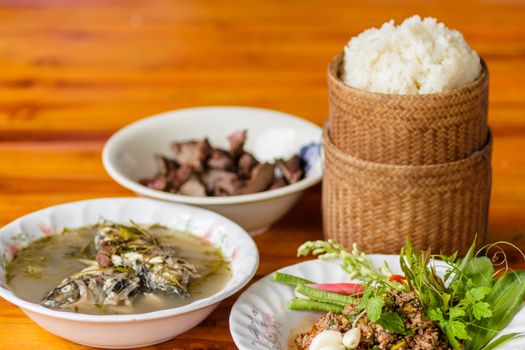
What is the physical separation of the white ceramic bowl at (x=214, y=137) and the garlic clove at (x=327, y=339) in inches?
27.4

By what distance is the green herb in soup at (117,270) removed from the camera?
1.93 meters

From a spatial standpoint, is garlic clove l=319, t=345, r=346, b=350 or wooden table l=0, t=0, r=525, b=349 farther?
wooden table l=0, t=0, r=525, b=349

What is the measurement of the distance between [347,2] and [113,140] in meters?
2.17

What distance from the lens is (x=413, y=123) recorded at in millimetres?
2109

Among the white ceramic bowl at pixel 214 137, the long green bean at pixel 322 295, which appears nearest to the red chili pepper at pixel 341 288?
the long green bean at pixel 322 295

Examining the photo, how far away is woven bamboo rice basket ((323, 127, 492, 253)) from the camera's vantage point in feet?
7.09

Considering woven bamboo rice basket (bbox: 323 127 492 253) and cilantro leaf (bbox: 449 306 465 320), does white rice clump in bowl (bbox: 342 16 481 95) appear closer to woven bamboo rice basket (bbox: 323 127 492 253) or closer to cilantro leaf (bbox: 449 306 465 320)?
woven bamboo rice basket (bbox: 323 127 492 253)

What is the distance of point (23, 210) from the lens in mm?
2625

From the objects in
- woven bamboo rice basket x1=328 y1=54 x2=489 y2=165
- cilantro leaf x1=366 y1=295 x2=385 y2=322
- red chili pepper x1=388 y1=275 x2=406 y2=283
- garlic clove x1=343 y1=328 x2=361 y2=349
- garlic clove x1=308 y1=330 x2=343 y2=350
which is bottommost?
red chili pepper x1=388 y1=275 x2=406 y2=283

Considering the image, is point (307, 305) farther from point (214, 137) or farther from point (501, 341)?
point (214, 137)

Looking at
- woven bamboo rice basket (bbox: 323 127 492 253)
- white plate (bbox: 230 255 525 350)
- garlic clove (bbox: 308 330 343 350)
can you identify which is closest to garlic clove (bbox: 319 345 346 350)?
garlic clove (bbox: 308 330 343 350)

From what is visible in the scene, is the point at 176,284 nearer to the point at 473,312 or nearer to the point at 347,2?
the point at 473,312

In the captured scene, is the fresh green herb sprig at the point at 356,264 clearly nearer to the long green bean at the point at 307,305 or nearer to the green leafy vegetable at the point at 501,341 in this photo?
the long green bean at the point at 307,305

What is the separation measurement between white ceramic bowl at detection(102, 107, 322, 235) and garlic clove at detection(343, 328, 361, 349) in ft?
2.37
